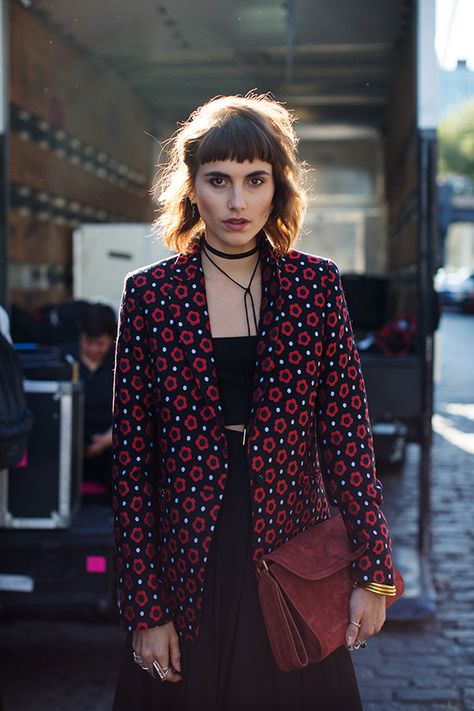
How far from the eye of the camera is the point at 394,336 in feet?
19.8

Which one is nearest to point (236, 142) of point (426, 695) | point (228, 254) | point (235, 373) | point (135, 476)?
point (228, 254)

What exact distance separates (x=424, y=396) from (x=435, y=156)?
1.24m

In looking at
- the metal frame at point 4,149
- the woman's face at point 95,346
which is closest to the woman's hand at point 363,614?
the metal frame at point 4,149

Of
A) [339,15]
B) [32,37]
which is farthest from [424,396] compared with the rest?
[32,37]

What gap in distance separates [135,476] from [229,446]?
219 millimetres

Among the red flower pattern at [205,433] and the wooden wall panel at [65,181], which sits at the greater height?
the wooden wall panel at [65,181]

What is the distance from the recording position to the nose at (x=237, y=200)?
6.84 ft

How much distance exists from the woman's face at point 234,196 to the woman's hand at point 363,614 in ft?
2.68

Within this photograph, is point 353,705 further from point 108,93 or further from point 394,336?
point 108,93

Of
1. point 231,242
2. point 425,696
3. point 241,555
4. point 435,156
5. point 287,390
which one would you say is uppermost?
point 435,156

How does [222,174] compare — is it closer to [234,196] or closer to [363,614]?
[234,196]

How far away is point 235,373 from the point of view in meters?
2.16

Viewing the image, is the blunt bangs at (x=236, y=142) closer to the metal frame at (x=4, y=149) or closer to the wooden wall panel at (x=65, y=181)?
the metal frame at (x=4, y=149)

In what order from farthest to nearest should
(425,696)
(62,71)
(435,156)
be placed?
1. (62,71)
2. (435,156)
3. (425,696)
